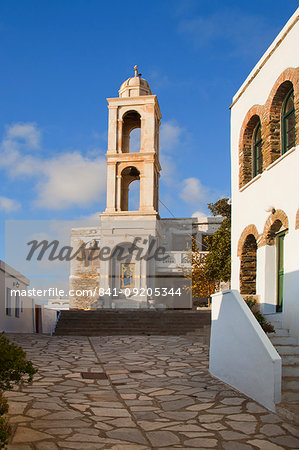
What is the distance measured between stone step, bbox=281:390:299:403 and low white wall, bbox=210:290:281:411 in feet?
0.90

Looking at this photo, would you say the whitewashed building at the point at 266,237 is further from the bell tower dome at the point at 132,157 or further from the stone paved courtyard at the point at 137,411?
the bell tower dome at the point at 132,157

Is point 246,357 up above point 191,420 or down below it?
above

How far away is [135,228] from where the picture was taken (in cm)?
2942

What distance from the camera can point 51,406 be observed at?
19.5 feet

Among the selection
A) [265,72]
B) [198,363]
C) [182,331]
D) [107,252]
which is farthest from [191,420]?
[107,252]

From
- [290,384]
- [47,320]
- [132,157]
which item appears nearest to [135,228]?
[132,157]

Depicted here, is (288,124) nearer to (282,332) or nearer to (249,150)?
(249,150)

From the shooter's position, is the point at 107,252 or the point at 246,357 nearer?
the point at 246,357

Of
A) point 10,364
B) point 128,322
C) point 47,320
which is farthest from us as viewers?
point 47,320

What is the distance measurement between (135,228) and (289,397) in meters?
23.5

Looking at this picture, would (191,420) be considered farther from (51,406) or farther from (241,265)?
(241,265)

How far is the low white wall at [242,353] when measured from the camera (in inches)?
236

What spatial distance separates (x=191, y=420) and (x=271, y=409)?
3.73 ft

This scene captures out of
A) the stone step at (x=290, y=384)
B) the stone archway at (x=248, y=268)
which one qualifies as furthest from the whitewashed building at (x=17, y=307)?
the stone step at (x=290, y=384)
